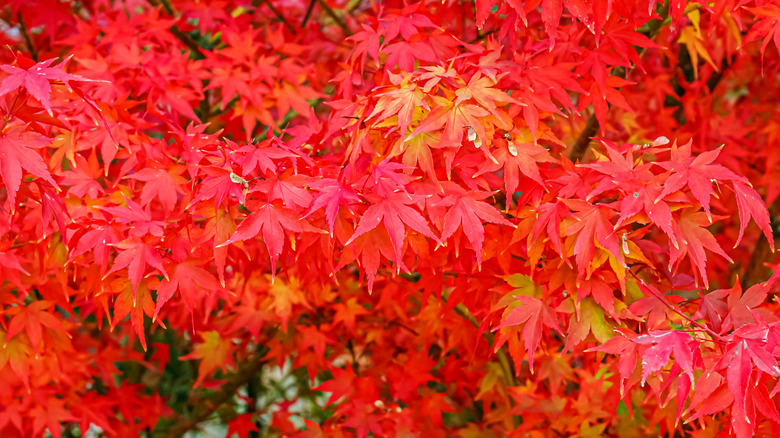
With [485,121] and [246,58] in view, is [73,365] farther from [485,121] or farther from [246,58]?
[485,121]

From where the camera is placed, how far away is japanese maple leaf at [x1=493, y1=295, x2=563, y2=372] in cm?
152

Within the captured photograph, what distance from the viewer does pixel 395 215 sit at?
136cm

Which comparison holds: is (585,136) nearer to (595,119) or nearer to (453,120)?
(595,119)

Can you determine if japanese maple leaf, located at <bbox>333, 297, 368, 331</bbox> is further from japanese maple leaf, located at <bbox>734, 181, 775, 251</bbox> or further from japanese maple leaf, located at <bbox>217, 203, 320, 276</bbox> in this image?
japanese maple leaf, located at <bbox>734, 181, 775, 251</bbox>

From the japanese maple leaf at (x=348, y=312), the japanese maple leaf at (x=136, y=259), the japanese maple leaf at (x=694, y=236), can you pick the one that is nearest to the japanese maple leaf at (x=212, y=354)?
the japanese maple leaf at (x=348, y=312)

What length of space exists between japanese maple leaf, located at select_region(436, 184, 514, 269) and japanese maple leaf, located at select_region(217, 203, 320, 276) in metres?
0.26

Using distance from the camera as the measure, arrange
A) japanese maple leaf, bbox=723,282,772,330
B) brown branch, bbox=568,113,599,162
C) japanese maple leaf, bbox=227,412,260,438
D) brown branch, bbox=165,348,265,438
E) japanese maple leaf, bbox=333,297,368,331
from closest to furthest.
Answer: japanese maple leaf, bbox=723,282,772,330, brown branch, bbox=568,113,599,162, japanese maple leaf, bbox=333,297,368,331, japanese maple leaf, bbox=227,412,260,438, brown branch, bbox=165,348,265,438

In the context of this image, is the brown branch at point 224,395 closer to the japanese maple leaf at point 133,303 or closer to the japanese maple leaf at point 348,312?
the japanese maple leaf at point 348,312

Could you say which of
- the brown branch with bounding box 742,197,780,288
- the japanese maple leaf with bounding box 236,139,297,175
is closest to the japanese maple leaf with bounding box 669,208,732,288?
the japanese maple leaf with bounding box 236,139,297,175

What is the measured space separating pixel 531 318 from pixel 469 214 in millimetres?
288

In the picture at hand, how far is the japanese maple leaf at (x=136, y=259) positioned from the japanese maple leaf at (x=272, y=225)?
0.18 m

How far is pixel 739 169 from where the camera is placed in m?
A: 2.64

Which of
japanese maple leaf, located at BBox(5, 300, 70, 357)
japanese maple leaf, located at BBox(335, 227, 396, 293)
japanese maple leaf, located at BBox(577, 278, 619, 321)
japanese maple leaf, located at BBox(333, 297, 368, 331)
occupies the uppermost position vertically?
japanese maple leaf, located at BBox(335, 227, 396, 293)

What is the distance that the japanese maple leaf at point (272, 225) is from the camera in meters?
1.37
